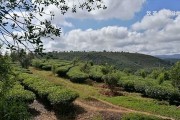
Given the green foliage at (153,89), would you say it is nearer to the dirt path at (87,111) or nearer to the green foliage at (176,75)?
the green foliage at (176,75)

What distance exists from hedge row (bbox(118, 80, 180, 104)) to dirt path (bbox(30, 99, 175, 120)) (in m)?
8.37

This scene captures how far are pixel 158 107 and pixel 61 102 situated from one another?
9683 mm

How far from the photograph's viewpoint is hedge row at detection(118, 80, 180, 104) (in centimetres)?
3869

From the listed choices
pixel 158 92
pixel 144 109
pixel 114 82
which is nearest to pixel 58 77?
pixel 114 82

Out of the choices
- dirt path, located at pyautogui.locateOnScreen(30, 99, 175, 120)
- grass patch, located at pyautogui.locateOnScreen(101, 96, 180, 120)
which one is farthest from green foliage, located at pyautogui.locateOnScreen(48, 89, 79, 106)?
grass patch, located at pyautogui.locateOnScreen(101, 96, 180, 120)

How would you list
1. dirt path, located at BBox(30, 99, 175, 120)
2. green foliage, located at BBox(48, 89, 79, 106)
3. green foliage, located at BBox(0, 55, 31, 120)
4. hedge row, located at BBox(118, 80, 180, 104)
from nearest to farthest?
green foliage, located at BBox(0, 55, 31, 120)
dirt path, located at BBox(30, 99, 175, 120)
green foliage, located at BBox(48, 89, 79, 106)
hedge row, located at BBox(118, 80, 180, 104)

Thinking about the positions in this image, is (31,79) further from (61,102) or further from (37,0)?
(37,0)

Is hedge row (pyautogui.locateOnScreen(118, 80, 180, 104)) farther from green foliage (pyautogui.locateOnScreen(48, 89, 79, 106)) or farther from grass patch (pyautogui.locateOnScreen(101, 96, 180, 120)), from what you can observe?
green foliage (pyautogui.locateOnScreen(48, 89, 79, 106))

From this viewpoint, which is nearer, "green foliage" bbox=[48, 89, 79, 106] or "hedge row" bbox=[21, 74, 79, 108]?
"green foliage" bbox=[48, 89, 79, 106]

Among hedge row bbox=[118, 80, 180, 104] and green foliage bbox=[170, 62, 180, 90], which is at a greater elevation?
green foliage bbox=[170, 62, 180, 90]

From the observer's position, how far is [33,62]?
7712 centimetres

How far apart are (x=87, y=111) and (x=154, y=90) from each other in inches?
499

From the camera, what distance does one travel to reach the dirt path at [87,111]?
1114 inches

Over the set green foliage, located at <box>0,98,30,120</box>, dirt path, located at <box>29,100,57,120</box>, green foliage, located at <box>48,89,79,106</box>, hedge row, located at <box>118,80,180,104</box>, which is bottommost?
dirt path, located at <box>29,100,57,120</box>
